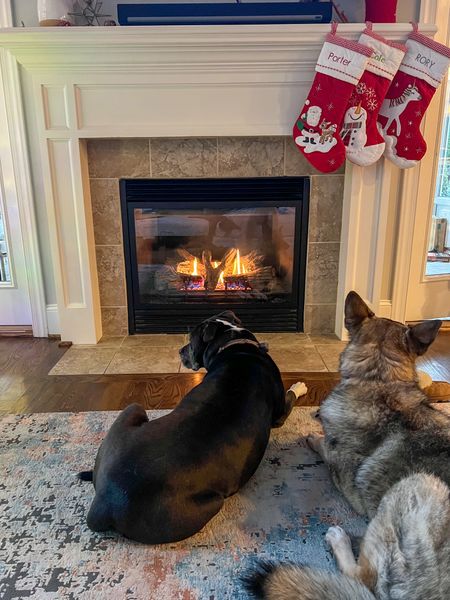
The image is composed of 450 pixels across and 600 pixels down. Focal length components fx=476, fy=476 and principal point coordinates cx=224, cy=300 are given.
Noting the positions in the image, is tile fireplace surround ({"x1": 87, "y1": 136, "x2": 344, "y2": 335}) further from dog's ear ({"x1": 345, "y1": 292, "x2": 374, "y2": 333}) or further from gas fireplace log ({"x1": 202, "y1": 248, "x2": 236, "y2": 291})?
dog's ear ({"x1": 345, "y1": 292, "x2": 374, "y2": 333})

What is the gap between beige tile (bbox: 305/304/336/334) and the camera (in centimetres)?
321

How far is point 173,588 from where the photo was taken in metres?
1.35

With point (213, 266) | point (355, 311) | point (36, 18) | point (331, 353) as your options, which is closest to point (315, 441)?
point (355, 311)

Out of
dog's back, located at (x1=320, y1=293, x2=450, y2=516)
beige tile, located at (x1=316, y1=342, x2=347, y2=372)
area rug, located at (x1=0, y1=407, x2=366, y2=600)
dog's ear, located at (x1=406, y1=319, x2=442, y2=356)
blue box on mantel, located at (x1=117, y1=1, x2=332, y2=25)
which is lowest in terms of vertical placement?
area rug, located at (x1=0, y1=407, x2=366, y2=600)

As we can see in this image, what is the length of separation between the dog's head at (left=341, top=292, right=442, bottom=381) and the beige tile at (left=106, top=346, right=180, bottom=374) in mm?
1286

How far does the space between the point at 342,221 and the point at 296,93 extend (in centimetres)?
82

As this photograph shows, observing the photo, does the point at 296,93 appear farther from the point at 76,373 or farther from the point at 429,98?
the point at 76,373

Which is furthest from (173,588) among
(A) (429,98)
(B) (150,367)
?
(A) (429,98)

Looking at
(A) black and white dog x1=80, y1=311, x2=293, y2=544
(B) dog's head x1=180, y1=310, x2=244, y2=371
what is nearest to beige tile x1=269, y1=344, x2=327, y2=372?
(B) dog's head x1=180, y1=310, x2=244, y2=371

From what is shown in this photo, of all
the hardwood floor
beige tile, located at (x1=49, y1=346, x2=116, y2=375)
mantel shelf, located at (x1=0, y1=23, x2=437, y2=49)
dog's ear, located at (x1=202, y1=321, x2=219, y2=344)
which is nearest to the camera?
dog's ear, located at (x1=202, y1=321, x2=219, y2=344)

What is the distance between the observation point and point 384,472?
143 cm

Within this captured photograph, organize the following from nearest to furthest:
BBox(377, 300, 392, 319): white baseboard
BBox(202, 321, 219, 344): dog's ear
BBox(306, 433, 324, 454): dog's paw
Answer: BBox(306, 433, 324, 454): dog's paw, BBox(202, 321, 219, 344): dog's ear, BBox(377, 300, 392, 319): white baseboard

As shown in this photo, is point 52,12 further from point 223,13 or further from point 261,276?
point 261,276

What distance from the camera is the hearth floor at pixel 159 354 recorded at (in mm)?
2738
